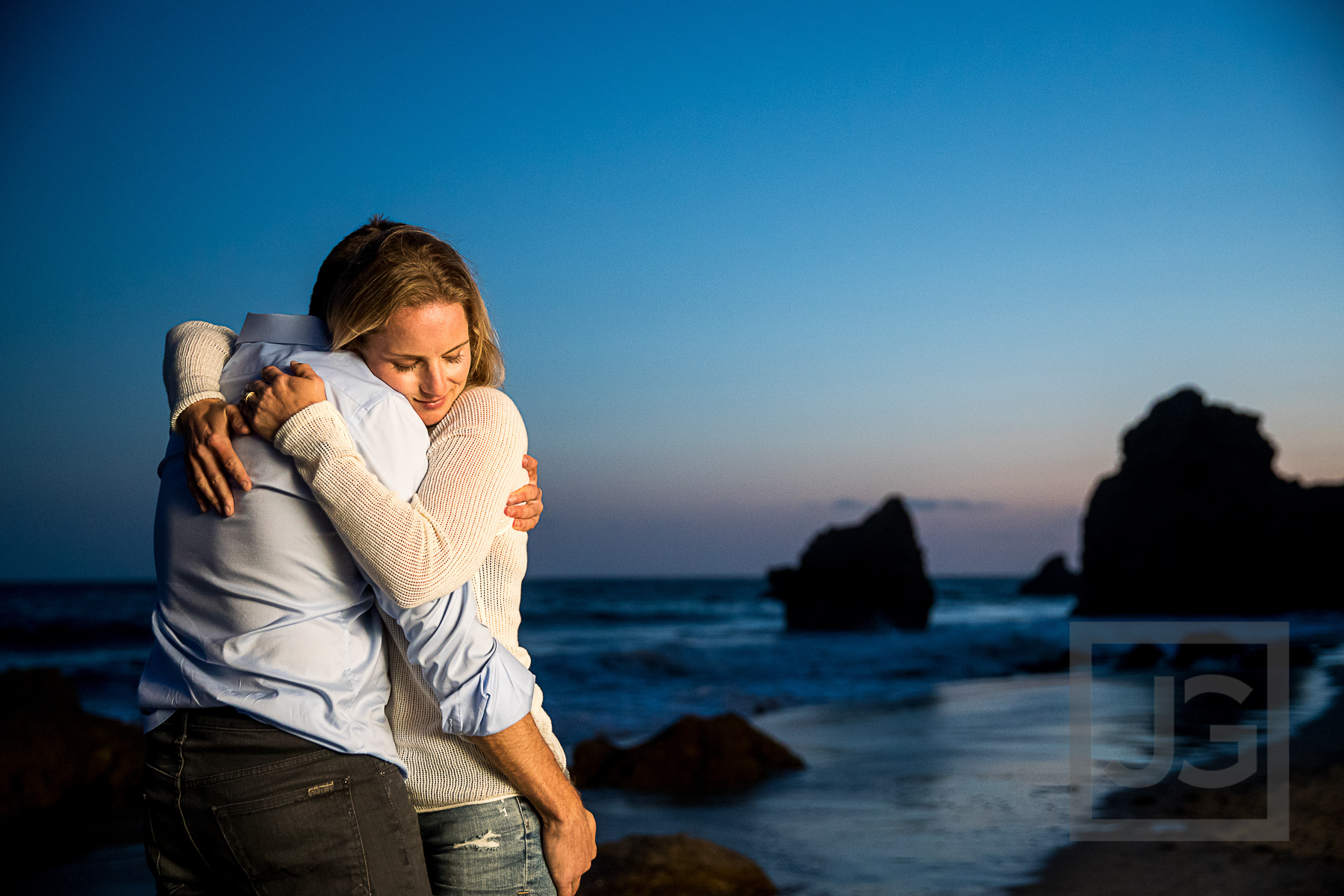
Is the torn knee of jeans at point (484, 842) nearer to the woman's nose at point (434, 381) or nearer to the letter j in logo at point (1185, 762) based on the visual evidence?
→ the woman's nose at point (434, 381)

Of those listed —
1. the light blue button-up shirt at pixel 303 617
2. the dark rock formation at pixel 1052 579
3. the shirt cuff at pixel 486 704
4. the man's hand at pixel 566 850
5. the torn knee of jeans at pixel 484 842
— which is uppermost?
the light blue button-up shirt at pixel 303 617

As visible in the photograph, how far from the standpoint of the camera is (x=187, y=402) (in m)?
1.46

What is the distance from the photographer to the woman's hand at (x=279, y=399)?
1.30 m

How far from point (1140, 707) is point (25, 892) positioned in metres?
8.60

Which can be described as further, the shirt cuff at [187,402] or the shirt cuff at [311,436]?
the shirt cuff at [187,402]

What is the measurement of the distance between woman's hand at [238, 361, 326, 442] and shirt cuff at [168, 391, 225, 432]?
0.16m

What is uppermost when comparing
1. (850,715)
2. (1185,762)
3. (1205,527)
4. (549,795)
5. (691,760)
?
(549,795)

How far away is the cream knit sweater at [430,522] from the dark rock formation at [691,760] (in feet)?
17.1

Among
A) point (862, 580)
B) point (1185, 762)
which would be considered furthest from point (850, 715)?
point (862, 580)

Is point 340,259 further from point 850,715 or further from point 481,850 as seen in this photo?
point 850,715

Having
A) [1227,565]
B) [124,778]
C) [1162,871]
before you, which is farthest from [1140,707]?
[1227,565]

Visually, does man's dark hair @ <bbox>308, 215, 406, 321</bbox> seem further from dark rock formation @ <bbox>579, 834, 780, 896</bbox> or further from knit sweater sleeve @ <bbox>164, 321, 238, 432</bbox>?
dark rock formation @ <bbox>579, 834, 780, 896</bbox>

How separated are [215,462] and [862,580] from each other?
25739 millimetres

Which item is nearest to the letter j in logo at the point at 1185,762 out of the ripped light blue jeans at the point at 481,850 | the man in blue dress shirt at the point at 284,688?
the ripped light blue jeans at the point at 481,850
